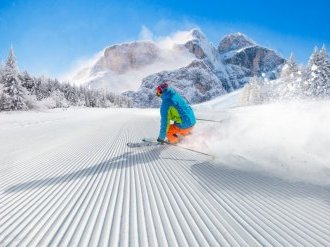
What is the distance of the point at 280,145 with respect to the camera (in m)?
8.12

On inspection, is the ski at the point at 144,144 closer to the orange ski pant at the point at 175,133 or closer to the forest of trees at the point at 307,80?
the orange ski pant at the point at 175,133

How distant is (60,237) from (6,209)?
3.45 feet

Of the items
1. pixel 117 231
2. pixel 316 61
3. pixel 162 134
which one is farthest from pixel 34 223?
pixel 316 61

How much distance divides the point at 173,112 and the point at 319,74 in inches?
1705

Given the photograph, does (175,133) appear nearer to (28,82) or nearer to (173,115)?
(173,115)

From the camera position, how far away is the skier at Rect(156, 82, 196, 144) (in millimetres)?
7910

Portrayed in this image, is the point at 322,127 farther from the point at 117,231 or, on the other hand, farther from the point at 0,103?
the point at 0,103

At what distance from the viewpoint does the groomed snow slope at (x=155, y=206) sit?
256 cm

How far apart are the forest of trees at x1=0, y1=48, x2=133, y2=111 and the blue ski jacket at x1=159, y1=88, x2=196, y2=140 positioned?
37916 mm

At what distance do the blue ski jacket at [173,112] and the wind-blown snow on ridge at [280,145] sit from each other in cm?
54

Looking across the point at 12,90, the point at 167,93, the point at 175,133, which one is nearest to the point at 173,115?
the point at 175,133

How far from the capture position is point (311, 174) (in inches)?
205

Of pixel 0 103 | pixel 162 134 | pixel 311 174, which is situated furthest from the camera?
pixel 0 103

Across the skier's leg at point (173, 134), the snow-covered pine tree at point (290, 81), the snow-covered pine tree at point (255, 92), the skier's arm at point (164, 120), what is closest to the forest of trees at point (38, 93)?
the skier's leg at point (173, 134)
